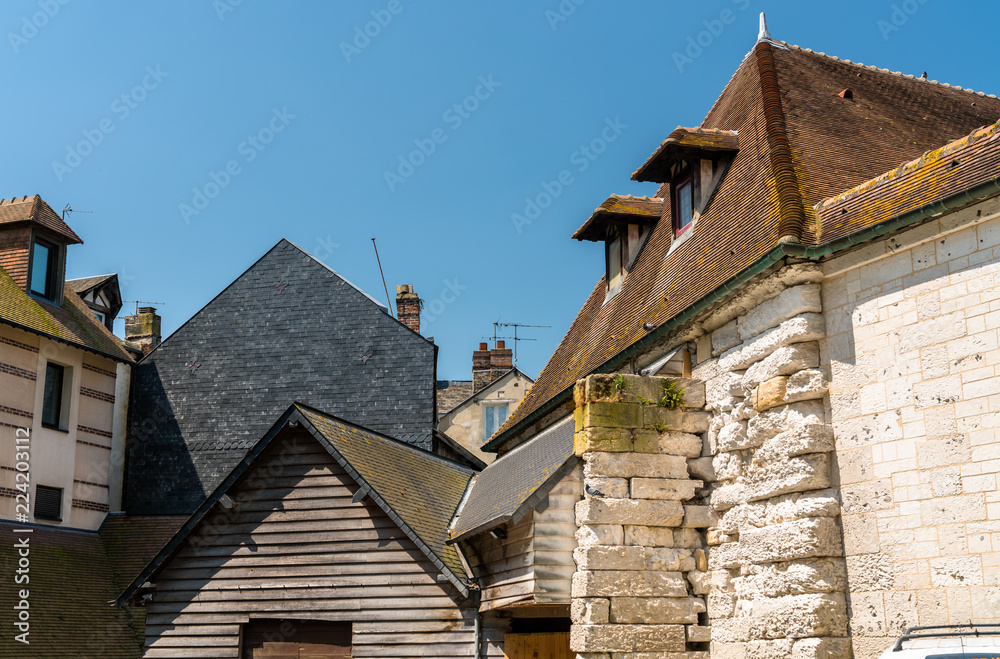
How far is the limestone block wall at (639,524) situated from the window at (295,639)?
3.76 meters

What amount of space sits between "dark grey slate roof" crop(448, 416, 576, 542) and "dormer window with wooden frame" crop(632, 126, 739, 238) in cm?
273

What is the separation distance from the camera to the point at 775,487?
25.7ft

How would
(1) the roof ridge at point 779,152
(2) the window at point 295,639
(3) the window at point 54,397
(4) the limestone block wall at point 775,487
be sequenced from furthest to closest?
(3) the window at point 54,397 → (2) the window at point 295,639 → (1) the roof ridge at point 779,152 → (4) the limestone block wall at point 775,487

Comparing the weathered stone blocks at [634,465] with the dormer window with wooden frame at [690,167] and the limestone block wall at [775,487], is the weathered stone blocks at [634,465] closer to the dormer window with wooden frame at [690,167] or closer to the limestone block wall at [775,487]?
the limestone block wall at [775,487]

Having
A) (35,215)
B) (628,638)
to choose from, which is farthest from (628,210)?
(35,215)

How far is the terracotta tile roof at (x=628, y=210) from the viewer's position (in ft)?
40.1

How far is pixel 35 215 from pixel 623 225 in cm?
1096

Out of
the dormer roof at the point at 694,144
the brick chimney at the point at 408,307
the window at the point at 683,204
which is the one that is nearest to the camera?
the dormer roof at the point at 694,144

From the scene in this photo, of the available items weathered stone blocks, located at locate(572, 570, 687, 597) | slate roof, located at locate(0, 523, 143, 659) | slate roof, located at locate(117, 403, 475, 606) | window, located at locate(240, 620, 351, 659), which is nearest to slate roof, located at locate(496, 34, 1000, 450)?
slate roof, located at locate(117, 403, 475, 606)

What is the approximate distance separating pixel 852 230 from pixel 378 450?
7267 mm

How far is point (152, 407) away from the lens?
755 inches

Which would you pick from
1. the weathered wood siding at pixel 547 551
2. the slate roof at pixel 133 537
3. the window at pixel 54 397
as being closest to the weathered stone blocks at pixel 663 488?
the weathered wood siding at pixel 547 551

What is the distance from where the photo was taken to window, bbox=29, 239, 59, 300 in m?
17.5

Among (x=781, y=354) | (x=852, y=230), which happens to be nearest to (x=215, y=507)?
(x=781, y=354)
